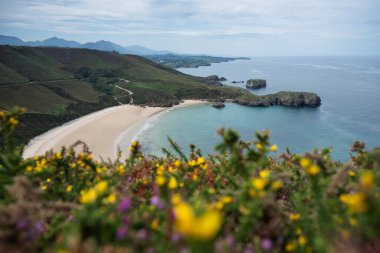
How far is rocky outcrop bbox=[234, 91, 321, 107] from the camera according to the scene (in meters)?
91.6

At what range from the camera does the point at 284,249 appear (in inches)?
156

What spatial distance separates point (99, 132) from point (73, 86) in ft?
159

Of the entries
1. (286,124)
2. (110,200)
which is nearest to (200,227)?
(110,200)

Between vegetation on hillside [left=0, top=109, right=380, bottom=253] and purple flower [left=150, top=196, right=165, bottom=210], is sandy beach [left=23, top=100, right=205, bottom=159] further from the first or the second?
purple flower [left=150, top=196, right=165, bottom=210]

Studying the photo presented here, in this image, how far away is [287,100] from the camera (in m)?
93.8

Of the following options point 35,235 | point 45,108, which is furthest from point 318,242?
point 45,108

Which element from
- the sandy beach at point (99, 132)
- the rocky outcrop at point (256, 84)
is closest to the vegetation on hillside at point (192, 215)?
the sandy beach at point (99, 132)

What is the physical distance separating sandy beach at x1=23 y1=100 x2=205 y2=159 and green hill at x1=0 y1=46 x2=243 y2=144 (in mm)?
3543

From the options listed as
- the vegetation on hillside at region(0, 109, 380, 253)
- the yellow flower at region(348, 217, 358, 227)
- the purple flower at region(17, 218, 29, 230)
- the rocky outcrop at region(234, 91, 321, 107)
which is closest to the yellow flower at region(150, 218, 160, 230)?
the vegetation on hillside at region(0, 109, 380, 253)

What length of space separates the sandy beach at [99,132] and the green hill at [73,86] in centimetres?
354

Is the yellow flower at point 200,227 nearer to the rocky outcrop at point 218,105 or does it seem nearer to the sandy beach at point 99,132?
the sandy beach at point 99,132

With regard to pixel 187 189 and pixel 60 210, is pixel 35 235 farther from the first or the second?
pixel 187 189

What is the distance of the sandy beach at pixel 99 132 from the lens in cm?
4750

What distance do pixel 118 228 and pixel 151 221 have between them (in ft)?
2.50
